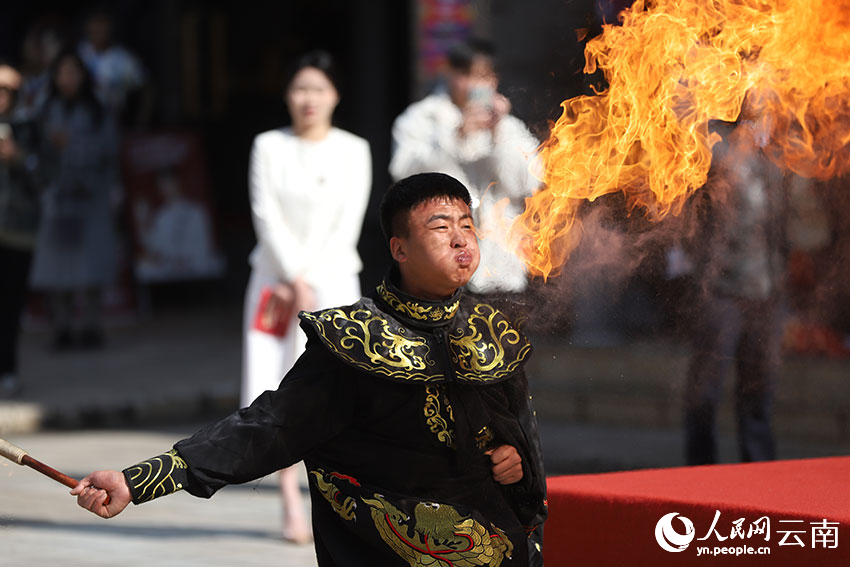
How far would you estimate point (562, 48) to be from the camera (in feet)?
16.4

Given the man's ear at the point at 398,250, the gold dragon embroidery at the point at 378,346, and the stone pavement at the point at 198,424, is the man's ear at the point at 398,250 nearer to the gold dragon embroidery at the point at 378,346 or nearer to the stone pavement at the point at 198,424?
the gold dragon embroidery at the point at 378,346

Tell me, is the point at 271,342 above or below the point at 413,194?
below

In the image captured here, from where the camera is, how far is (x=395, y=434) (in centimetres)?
348

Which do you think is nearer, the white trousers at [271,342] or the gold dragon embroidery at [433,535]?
the gold dragon embroidery at [433,535]

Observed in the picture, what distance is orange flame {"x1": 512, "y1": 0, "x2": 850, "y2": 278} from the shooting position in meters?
4.15

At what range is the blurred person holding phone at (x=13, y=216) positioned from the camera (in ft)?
29.4

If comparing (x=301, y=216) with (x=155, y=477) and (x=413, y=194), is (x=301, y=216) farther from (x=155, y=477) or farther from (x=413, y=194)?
(x=155, y=477)

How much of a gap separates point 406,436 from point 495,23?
5025 millimetres

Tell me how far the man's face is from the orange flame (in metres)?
0.60

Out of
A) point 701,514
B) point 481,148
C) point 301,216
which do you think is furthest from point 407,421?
point 301,216

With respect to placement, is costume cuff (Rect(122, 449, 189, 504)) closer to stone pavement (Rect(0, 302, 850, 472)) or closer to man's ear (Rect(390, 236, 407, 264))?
man's ear (Rect(390, 236, 407, 264))

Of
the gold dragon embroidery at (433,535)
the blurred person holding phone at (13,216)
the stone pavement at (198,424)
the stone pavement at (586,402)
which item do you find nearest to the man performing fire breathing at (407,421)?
the gold dragon embroidery at (433,535)

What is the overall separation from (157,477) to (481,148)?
6.82 feet

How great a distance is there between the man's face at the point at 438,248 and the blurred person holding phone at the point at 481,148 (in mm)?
632
